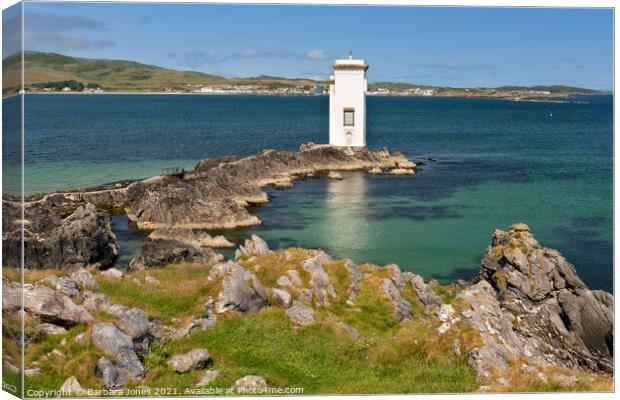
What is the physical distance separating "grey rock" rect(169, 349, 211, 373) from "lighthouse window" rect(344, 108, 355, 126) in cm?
4570

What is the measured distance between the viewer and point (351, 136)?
2598 inches

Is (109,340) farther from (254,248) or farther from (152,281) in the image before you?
(254,248)

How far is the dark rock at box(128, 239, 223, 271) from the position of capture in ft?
88.5

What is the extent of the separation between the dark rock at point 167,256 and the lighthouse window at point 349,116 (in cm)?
3319

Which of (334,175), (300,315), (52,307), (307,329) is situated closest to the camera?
(52,307)

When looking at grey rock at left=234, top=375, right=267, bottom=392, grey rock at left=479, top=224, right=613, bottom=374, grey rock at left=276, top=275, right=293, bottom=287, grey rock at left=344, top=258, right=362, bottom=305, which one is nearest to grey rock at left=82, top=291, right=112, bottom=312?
grey rock at left=234, top=375, right=267, bottom=392

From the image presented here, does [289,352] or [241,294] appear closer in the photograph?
[289,352]

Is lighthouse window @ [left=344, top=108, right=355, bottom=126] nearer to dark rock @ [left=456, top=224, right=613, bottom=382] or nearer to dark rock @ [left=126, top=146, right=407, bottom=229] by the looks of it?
dark rock @ [left=126, top=146, right=407, bottom=229]

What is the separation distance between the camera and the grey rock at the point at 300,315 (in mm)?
17125

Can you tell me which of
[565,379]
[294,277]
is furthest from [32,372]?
[565,379]

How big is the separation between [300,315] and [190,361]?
10.9 feet

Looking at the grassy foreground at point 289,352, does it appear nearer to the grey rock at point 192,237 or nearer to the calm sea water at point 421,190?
the calm sea water at point 421,190

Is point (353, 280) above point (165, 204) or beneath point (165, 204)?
beneath

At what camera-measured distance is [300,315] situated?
1730 cm
